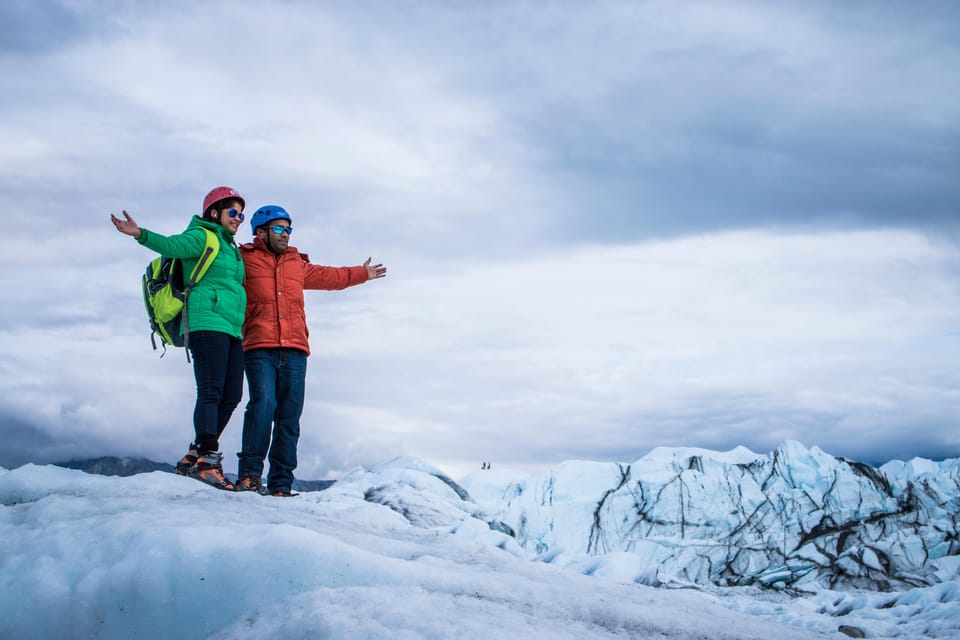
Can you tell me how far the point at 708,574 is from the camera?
17.0 m

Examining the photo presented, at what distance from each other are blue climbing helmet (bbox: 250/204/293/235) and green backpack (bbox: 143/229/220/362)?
22.4 inches

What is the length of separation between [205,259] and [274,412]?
1325 millimetres

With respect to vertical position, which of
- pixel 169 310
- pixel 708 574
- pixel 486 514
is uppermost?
pixel 169 310

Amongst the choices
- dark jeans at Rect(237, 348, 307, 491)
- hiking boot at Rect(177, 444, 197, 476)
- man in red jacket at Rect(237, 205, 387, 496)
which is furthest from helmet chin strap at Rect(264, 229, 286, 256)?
hiking boot at Rect(177, 444, 197, 476)

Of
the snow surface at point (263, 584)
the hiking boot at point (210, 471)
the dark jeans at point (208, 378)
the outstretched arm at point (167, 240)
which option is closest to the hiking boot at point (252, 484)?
the hiking boot at point (210, 471)

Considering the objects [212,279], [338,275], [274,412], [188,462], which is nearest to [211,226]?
[212,279]

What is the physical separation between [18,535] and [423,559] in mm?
2065

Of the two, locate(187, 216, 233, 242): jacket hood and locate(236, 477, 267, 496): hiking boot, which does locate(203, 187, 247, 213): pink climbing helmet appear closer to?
locate(187, 216, 233, 242): jacket hood

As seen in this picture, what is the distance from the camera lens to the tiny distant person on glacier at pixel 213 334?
5523 mm

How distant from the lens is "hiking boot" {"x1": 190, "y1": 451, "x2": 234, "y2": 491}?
18.1 feet

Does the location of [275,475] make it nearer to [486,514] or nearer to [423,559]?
[423,559]

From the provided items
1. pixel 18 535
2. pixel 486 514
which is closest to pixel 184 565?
pixel 18 535

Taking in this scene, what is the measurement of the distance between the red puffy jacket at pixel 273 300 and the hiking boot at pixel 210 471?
0.87 metres

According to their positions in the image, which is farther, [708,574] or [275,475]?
[708,574]
